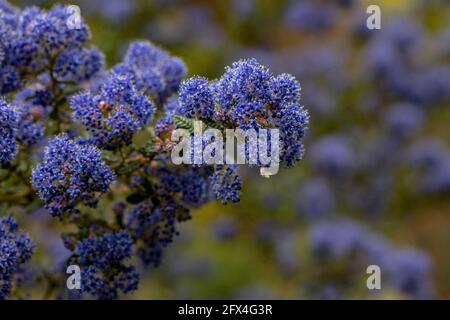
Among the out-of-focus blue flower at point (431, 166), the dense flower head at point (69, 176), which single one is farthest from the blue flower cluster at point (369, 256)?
the dense flower head at point (69, 176)

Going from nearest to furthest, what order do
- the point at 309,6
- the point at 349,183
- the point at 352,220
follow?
the point at 352,220, the point at 349,183, the point at 309,6

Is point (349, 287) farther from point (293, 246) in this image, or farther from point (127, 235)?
point (127, 235)

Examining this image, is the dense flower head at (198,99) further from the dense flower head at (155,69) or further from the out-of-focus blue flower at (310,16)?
the out-of-focus blue flower at (310,16)

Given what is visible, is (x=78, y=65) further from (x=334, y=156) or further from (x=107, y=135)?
(x=334, y=156)

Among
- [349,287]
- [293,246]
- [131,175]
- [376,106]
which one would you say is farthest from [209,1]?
[131,175]

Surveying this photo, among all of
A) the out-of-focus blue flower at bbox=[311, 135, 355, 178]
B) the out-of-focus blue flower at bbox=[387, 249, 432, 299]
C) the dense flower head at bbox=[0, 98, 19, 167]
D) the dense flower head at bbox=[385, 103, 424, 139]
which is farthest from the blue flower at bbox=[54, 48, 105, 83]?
the dense flower head at bbox=[385, 103, 424, 139]

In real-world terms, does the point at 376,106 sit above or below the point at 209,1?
below

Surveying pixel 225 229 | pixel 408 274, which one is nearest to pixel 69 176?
Answer: pixel 408 274
